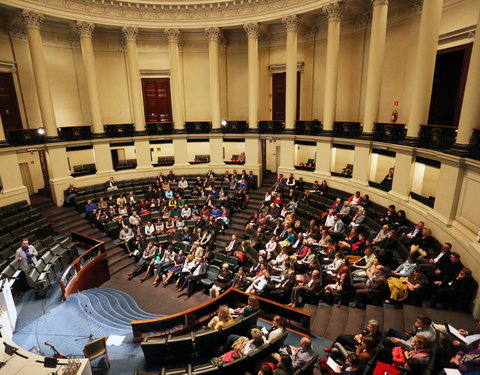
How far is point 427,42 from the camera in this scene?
10.4m

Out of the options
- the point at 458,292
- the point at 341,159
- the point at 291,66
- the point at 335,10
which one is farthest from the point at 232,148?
the point at 458,292

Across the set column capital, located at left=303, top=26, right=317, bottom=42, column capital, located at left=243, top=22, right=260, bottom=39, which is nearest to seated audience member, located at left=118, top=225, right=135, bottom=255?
column capital, located at left=243, top=22, right=260, bottom=39

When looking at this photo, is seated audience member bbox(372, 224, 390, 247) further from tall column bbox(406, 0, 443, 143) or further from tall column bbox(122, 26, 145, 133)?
tall column bbox(122, 26, 145, 133)

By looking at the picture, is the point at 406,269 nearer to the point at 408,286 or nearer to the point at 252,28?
the point at 408,286

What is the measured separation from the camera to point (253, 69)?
18.4 metres

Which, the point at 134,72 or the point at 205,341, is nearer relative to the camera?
the point at 205,341

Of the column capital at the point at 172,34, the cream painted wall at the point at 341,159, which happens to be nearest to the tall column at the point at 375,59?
the cream painted wall at the point at 341,159

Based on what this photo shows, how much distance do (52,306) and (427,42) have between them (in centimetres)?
1467

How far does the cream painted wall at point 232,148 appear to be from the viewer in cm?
2131

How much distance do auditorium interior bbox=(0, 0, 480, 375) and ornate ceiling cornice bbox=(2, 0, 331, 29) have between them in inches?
3.2

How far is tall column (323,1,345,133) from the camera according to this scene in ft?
48.0

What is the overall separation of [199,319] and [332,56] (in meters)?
13.6

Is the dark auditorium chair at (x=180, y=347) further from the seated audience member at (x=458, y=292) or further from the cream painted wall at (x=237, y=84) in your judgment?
the cream painted wall at (x=237, y=84)

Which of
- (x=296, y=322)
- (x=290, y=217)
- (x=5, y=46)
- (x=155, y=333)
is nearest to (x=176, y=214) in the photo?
(x=290, y=217)
